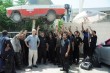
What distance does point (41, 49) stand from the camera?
38.9 ft

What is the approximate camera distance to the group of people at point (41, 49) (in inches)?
390

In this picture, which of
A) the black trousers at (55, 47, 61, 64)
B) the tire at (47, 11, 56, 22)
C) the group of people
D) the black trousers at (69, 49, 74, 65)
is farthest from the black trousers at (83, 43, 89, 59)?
the tire at (47, 11, 56, 22)

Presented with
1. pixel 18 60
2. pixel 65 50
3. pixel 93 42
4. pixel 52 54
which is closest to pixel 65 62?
pixel 65 50

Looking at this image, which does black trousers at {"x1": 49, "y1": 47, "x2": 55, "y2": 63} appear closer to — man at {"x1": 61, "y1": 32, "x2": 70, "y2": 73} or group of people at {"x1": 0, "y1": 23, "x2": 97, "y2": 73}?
group of people at {"x1": 0, "y1": 23, "x2": 97, "y2": 73}

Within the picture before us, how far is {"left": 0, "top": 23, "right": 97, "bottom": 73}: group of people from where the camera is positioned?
990 centimetres

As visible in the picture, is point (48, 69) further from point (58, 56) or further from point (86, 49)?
point (86, 49)

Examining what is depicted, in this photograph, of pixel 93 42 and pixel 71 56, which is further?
pixel 93 42

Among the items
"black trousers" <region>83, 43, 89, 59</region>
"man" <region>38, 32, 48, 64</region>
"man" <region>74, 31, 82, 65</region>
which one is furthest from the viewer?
"black trousers" <region>83, 43, 89, 59</region>

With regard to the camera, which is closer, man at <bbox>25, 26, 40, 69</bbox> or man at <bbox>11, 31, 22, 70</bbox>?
man at <bbox>11, 31, 22, 70</bbox>

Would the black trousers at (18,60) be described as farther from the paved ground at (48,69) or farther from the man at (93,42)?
the man at (93,42)

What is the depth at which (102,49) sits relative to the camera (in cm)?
1227

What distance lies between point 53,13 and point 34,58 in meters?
3.43

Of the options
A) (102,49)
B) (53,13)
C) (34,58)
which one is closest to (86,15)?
(53,13)

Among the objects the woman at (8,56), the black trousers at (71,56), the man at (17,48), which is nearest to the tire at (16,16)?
the man at (17,48)
